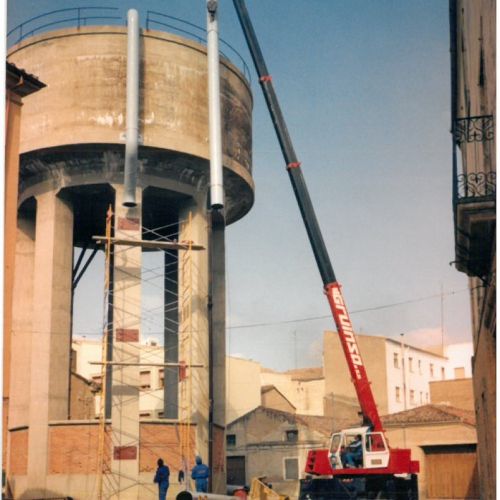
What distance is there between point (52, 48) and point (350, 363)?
15.1 metres

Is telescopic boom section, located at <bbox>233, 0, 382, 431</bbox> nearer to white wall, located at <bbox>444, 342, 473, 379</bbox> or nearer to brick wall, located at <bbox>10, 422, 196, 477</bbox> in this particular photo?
brick wall, located at <bbox>10, 422, 196, 477</bbox>

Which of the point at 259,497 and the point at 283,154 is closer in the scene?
the point at 259,497

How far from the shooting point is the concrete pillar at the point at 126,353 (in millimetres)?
27516

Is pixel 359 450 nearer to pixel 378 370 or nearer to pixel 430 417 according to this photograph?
pixel 430 417

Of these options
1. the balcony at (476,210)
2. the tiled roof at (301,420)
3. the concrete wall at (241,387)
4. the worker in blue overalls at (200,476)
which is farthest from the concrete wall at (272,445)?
the balcony at (476,210)

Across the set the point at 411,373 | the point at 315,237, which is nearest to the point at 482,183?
the point at 315,237

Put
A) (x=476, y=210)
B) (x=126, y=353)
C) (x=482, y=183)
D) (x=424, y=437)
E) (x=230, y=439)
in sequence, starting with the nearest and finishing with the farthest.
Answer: (x=476, y=210)
(x=482, y=183)
(x=126, y=353)
(x=424, y=437)
(x=230, y=439)

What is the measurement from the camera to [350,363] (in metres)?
24.0

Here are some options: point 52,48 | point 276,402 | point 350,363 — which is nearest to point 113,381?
point 350,363

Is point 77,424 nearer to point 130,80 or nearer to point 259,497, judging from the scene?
point 259,497

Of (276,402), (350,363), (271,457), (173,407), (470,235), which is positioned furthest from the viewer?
(276,402)

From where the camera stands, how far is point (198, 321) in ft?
97.5

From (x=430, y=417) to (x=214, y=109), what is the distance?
20.6m

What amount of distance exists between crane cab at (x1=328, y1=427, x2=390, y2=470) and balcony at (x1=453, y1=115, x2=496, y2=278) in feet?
29.4
